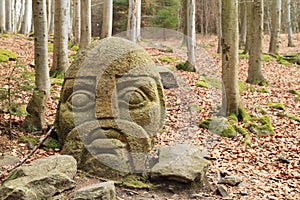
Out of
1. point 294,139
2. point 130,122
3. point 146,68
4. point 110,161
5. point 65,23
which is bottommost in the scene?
point 294,139

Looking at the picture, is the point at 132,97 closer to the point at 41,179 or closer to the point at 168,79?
the point at 41,179

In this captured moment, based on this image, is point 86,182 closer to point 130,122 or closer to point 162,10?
point 130,122

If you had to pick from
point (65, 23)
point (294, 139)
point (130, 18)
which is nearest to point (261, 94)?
point (294, 139)

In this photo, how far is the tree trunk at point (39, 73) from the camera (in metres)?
6.55

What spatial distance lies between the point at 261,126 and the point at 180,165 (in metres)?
4.11

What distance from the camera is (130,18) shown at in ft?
47.5

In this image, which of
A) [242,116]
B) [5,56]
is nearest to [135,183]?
[242,116]

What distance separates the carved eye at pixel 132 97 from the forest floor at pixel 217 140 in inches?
51.4

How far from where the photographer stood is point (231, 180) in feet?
20.3

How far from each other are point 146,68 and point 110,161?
1677mm

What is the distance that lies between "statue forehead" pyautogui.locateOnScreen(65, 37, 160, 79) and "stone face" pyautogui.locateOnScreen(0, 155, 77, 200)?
146cm

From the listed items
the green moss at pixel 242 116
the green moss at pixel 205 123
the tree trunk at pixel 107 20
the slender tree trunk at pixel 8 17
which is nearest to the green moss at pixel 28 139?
the green moss at pixel 205 123

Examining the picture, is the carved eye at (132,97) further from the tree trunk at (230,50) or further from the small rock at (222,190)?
the tree trunk at (230,50)

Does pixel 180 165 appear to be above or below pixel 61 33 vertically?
below
